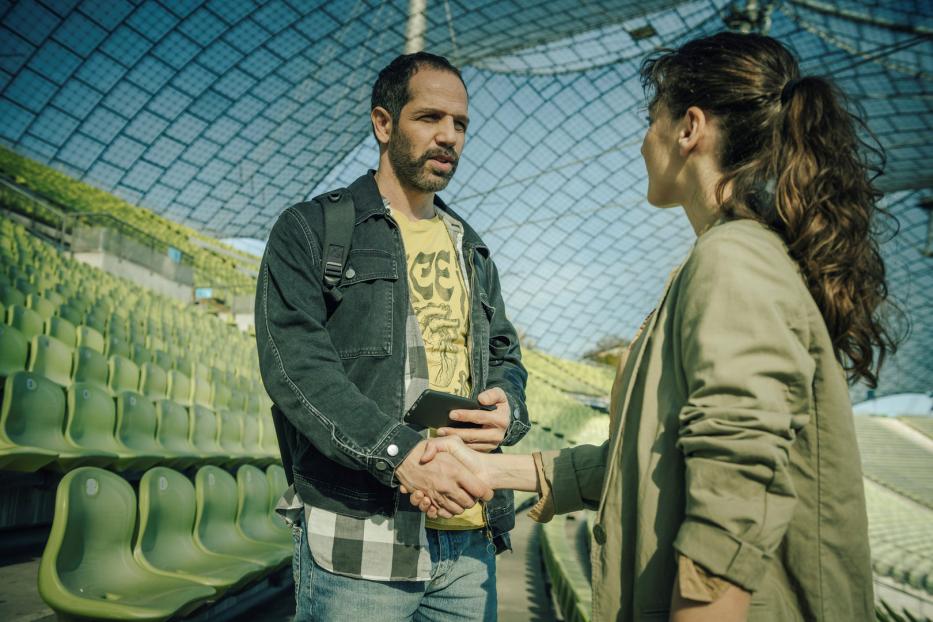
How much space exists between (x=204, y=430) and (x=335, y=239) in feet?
10.8

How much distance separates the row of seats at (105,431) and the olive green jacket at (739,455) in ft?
8.80

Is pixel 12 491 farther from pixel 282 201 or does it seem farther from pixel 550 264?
pixel 550 264

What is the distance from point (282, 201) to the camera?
3531 cm

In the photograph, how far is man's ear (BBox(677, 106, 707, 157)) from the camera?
4.27 ft

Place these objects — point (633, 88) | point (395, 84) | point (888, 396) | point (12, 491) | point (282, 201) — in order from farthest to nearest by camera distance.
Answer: point (888, 396) → point (282, 201) → point (633, 88) → point (12, 491) → point (395, 84)

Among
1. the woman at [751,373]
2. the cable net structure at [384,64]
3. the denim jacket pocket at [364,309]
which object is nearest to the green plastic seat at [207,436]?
the denim jacket pocket at [364,309]

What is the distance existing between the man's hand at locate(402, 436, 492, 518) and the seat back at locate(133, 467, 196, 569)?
1.62 meters

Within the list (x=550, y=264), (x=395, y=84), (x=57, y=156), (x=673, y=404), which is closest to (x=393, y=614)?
(x=673, y=404)

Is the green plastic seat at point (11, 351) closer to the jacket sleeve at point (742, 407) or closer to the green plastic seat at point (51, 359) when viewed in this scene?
the green plastic seat at point (51, 359)

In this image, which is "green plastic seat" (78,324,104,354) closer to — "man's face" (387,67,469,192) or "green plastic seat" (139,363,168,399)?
→ "green plastic seat" (139,363,168,399)

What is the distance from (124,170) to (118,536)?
3021 cm

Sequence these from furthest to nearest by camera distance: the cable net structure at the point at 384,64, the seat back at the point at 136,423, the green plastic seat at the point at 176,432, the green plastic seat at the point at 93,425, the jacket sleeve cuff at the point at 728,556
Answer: the cable net structure at the point at 384,64 < the green plastic seat at the point at 176,432 < the seat back at the point at 136,423 < the green plastic seat at the point at 93,425 < the jacket sleeve cuff at the point at 728,556

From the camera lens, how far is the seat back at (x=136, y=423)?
384 centimetres

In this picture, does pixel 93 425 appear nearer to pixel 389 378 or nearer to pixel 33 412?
pixel 33 412
